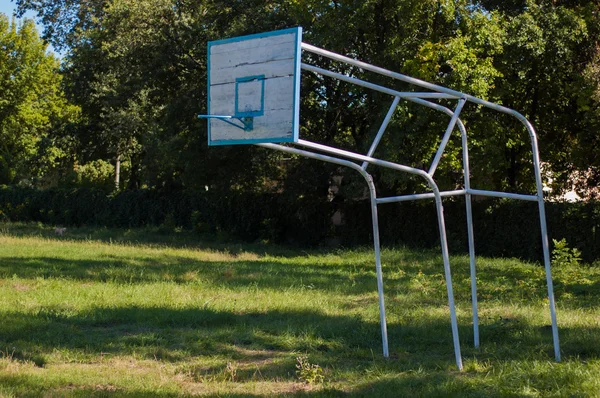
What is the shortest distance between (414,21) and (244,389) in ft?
48.7

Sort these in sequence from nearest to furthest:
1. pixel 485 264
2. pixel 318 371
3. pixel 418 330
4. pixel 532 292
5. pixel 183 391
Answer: pixel 183 391
pixel 318 371
pixel 418 330
pixel 532 292
pixel 485 264

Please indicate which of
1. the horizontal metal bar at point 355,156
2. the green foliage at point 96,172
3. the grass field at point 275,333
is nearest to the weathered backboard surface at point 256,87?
the horizontal metal bar at point 355,156

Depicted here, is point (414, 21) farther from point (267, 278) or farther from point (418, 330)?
point (418, 330)

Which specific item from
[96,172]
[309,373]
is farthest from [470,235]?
[96,172]

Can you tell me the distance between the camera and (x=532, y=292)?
11930 millimetres

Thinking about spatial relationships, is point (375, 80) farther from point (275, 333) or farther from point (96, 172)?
point (96, 172)

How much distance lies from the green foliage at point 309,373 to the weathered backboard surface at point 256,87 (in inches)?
82.9

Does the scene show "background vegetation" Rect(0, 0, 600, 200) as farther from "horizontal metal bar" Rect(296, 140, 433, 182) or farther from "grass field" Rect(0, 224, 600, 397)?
"horizontal metal bar" Rect(296, 140, 433, 182)

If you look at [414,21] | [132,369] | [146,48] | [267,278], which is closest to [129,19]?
[146,48]

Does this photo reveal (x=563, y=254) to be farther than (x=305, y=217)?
No

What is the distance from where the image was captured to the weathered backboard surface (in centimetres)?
596

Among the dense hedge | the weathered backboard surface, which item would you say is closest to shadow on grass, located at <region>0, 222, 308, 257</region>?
the dense hedge

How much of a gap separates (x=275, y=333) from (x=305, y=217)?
1673cm

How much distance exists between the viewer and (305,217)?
25.1 metres
